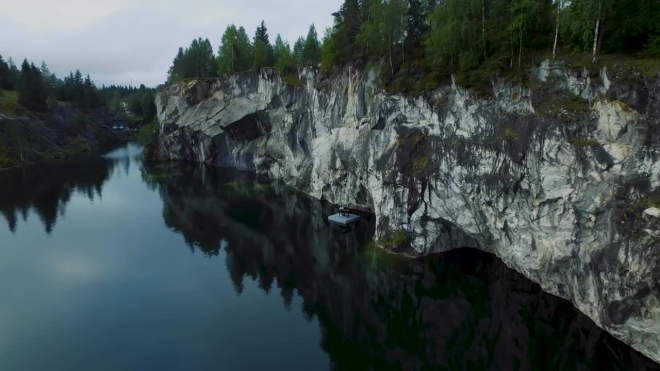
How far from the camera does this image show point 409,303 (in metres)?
30.4

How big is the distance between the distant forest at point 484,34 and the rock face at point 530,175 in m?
2.15

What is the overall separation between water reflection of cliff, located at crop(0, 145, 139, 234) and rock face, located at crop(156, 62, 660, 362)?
135 ft

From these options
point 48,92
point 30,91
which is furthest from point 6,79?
point 30,91

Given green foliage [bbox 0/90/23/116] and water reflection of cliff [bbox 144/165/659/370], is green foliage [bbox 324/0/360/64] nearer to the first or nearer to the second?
water reflection of cliff [bbox 144/165/659/370]

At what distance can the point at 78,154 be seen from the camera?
108 m

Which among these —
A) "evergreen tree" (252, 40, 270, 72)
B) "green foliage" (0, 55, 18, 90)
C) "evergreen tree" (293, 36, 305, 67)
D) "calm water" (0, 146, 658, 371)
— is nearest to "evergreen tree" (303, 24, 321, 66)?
"evergreen tree" (293, 36, 305, 67)

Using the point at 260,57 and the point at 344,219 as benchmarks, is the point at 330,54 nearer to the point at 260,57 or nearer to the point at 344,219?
the point at 344,219

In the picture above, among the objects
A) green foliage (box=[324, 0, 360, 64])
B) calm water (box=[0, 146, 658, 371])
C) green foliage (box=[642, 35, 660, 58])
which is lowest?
calm water (box=[0, 146, 658, 371])

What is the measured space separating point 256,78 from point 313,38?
52.5 feet

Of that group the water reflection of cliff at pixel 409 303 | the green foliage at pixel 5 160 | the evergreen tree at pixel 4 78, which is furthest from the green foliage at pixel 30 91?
the water reflection of cliff at pixel 409 303

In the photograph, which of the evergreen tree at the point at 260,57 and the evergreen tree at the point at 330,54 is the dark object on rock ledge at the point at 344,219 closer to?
the evergreen tree at the point at 330,54

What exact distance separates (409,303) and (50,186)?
71.0 m

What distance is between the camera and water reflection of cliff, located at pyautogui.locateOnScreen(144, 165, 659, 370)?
2350 cm

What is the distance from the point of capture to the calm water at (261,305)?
23844 millimetres
